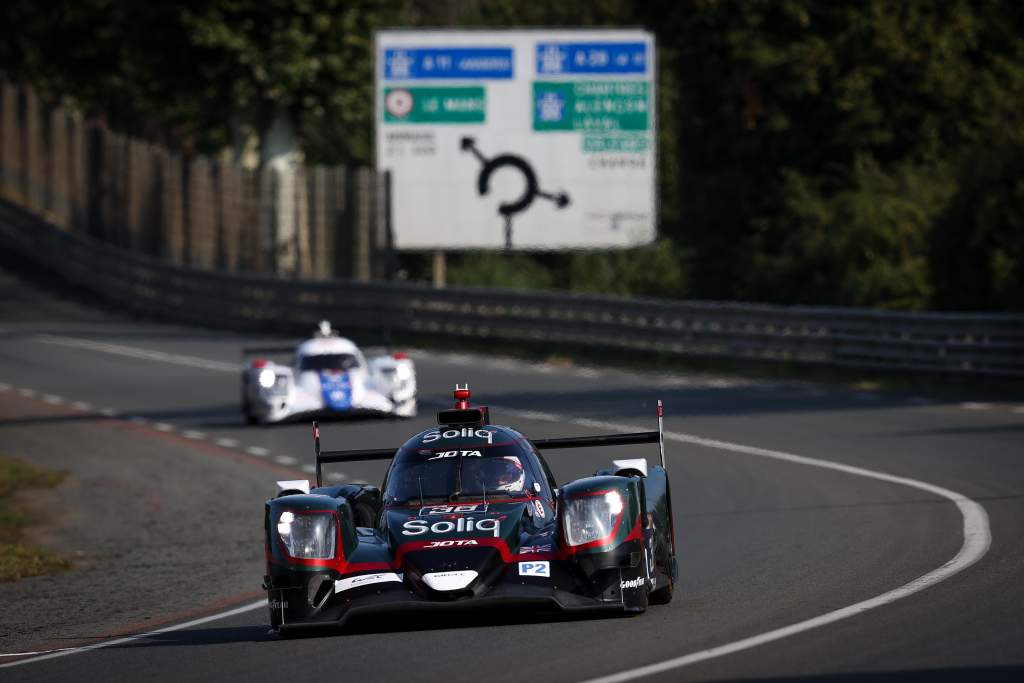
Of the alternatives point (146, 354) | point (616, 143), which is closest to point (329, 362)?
point (146, 354)

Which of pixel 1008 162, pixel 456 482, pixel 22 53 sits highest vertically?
pixel 22 53

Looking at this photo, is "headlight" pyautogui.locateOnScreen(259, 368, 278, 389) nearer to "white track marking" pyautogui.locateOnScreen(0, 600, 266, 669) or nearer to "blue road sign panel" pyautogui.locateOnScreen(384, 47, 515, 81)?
"white track marking" pyautogui.locateOnScreen(0, 600, 266, 669)

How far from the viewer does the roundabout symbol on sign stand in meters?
43.0

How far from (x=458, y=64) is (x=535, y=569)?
106ft

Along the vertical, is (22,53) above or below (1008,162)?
above

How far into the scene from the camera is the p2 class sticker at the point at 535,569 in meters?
11.1

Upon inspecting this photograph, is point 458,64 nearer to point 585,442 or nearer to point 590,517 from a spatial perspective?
point 585,442

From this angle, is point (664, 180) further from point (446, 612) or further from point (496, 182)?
point (446, 612)

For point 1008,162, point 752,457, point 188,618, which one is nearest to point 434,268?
point 1008,162

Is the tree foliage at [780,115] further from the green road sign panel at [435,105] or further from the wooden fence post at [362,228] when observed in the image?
the green road sign panel at [435,105]

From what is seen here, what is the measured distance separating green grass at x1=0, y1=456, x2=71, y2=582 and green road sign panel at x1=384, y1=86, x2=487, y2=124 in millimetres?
19318

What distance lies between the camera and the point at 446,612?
36.5ft

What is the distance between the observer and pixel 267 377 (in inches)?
1029

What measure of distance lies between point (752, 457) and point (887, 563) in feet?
25.7
